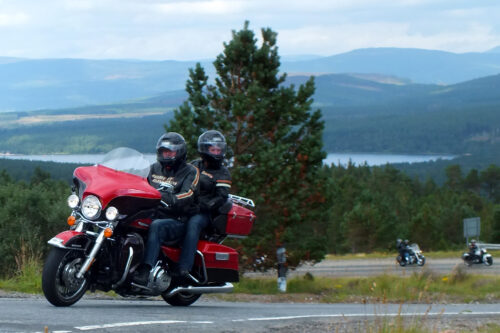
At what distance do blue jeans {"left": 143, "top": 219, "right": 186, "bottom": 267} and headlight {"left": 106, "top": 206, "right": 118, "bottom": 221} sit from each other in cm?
79

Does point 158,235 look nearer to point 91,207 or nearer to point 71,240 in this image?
point 91,207

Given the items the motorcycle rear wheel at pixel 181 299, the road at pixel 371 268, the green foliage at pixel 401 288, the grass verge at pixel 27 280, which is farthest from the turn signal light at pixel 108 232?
the road at pixel 371 268

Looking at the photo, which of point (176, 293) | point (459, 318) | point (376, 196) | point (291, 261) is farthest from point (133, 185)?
Result: point (376, 196)

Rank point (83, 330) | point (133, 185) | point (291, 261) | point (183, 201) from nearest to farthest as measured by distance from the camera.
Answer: point (83, 330), point (133, 185), point (183, 201), point (291, 261)

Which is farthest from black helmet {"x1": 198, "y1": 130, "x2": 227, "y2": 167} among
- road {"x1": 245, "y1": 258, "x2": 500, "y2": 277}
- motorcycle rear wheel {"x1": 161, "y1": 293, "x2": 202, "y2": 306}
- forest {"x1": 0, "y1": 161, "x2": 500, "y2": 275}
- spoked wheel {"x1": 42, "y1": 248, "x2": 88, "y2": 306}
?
road {"x1": 245, "y1": 258, "x2": 500, "y2": 277}

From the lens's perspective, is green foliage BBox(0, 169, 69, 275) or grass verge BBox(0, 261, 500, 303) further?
green foliage BBox(0, 169, 69, 275)

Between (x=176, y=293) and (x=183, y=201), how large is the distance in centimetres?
142

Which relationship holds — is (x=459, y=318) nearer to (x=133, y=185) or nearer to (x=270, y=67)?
(x=133, y=185)

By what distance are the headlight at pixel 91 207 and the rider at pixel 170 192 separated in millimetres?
855

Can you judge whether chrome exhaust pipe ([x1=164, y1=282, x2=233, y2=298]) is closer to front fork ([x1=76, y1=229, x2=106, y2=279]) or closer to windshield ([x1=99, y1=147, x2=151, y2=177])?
windshield ([x1=99, y1=147, x2=151, y2=177])

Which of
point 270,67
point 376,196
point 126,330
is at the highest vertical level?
point 270,67

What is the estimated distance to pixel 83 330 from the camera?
237 inches

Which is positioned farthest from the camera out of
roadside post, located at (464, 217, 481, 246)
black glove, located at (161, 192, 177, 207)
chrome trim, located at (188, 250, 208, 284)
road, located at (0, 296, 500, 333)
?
roadside post, located at (464, 217, 481, 246)

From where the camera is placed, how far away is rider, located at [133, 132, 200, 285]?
852 centimetres
